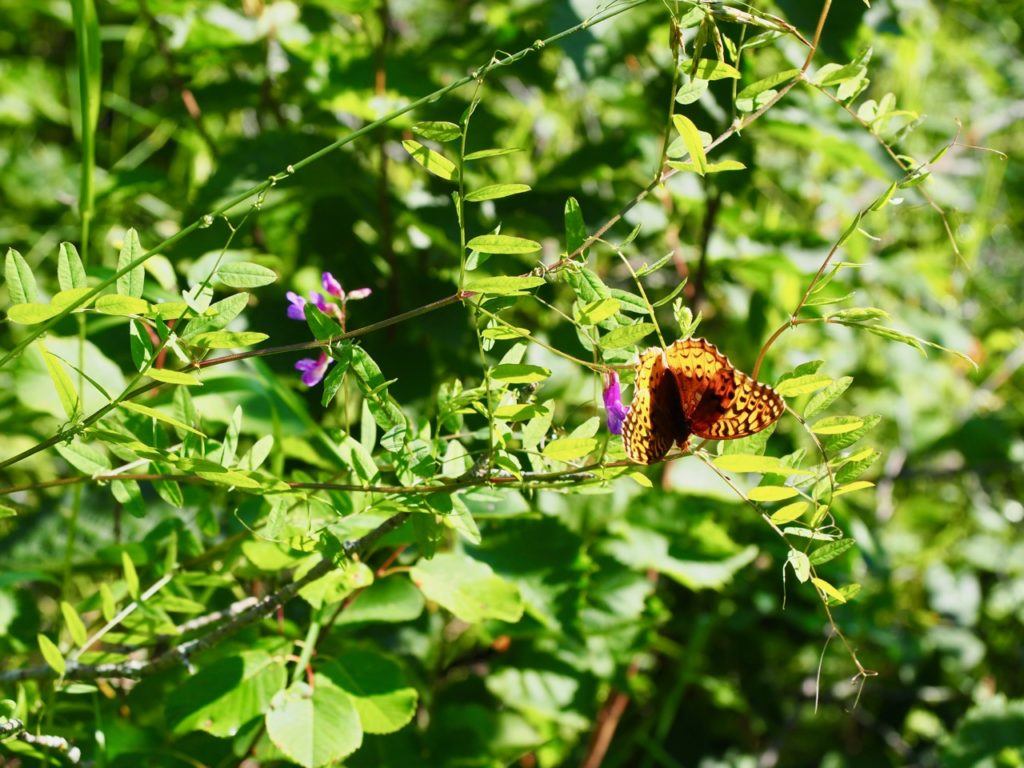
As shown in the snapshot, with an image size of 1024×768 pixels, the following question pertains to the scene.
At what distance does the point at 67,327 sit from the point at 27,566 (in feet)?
1.06

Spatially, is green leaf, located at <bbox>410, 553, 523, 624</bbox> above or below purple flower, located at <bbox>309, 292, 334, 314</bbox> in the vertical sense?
below

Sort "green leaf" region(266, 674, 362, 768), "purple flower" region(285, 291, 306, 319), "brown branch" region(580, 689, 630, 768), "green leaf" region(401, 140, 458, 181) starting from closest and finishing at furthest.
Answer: "green leaf" region(401, 140, 458, 181)
"purple flower" region(285, 291, 306, 319)
"green leaf" region(266, 674, 362, 768)
"brown branch" region(580, 689, 630, 768)

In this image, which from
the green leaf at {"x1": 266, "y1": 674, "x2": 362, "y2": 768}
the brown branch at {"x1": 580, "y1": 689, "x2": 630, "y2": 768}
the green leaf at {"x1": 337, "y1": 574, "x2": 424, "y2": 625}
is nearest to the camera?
the green leaf at {"x1": 266, "y1": 674, "x2": 362, "y2": 768}

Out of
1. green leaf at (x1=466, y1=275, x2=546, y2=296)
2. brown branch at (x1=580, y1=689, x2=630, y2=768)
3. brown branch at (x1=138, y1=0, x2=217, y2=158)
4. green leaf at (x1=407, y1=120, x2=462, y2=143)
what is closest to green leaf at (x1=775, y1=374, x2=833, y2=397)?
green leaf at (x1=466, y1=275, x2=546, y2=296)

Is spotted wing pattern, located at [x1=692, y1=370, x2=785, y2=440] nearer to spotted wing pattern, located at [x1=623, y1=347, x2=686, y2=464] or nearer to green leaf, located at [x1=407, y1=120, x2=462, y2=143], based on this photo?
spotted wing pattern, located at [x1=623, y1=347, x2=686, y2=464]

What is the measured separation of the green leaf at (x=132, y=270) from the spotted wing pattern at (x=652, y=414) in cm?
42

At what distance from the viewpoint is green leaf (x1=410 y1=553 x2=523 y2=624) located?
1.09 meters

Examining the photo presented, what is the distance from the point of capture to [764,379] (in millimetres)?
1692

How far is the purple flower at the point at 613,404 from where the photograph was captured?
2.69ft

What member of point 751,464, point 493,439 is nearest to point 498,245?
point 493,439

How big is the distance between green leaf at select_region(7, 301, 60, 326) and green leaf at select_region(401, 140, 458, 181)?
30cm

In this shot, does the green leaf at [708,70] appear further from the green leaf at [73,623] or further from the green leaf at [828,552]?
the green leaf at [73,623]

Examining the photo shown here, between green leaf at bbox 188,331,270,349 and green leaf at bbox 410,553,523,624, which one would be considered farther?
green leaf at bbox 410,553,523,624

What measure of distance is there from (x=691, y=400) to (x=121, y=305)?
0.47 metres
